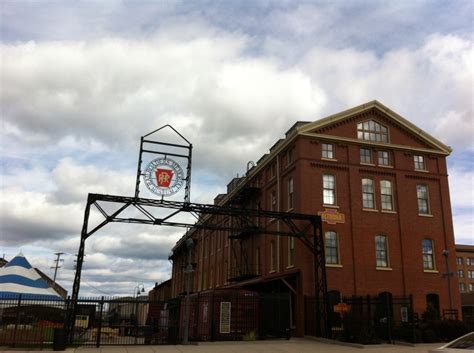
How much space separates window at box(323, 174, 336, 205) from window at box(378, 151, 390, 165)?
404 cm

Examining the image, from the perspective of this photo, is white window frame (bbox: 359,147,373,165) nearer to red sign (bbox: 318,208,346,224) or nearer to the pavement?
red sign (bbox: 318,208,346,224)

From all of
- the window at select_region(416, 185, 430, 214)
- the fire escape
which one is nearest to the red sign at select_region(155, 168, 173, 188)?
the fire escape

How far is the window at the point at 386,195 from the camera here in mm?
31169

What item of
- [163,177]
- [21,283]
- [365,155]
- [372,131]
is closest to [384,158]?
[365,155]

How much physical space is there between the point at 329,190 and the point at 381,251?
5109 mm

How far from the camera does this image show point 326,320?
80.9ft

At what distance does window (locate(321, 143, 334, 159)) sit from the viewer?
100 ft

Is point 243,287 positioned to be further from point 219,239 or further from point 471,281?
point 471,281

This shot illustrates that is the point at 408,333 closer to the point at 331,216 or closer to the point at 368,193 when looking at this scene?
the point at 331,216

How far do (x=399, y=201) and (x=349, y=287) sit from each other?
704 centimetres

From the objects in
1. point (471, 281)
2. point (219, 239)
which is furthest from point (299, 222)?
point (471, 281)

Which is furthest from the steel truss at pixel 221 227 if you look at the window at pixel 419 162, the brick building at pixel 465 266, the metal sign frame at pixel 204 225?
the brick building at pixel 465 266

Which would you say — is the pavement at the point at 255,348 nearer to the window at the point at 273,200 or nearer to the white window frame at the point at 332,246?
the white window frame at the point at 332,246

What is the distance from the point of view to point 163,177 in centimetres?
2492
